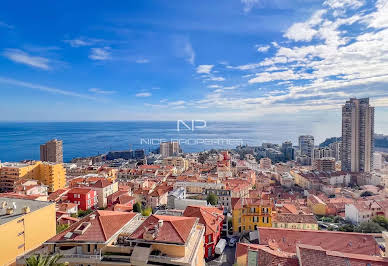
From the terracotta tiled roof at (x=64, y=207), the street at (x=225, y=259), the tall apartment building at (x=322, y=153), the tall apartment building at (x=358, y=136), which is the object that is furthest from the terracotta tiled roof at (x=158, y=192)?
the tall apartment building at (x=322, y=153)

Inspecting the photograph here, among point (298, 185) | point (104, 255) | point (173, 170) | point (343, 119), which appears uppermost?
point (343, 119)

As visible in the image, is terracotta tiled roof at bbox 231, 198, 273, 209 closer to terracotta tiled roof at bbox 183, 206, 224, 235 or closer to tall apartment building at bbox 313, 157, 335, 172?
terracotta tiled roof at bbox 183, 206, 224, 235

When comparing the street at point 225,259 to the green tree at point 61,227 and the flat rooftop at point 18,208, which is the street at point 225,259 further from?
the flat rooftop at point 18,208

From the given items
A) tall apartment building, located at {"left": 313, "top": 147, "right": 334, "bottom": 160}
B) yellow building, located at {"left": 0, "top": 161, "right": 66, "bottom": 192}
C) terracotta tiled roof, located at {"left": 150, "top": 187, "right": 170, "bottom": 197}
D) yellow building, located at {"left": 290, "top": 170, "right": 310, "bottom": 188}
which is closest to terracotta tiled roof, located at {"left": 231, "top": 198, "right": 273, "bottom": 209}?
terracotta tiled roof, located at {"left": 150, "top": 187, "right": 170, "bottom": 197}

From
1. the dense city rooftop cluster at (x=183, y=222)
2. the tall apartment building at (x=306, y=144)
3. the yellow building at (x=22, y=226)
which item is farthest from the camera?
the tall apartment building at (x=306, y=144)

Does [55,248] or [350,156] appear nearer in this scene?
[55,248]

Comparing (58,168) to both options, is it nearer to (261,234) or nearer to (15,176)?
(15,176)

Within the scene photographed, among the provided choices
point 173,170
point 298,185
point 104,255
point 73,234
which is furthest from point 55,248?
point 298,185
